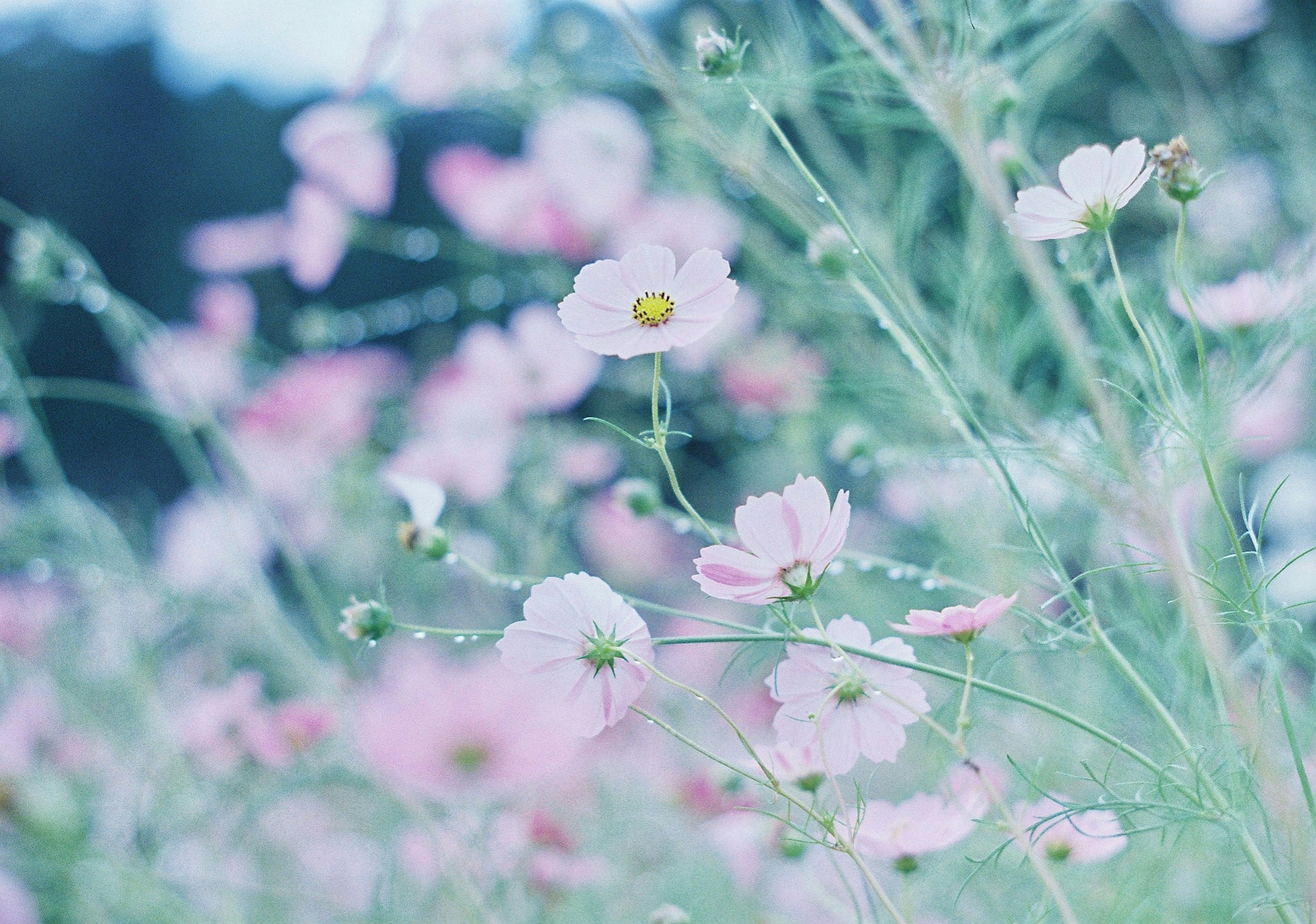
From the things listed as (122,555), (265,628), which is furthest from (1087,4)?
(122,555)

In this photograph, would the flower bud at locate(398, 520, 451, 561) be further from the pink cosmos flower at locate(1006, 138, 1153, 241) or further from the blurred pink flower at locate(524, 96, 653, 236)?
the blurred pink flower at locate(524, 96, 653, 236)

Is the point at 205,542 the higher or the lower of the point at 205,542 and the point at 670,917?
the lower

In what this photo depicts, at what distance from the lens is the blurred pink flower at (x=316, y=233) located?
881 millimetres

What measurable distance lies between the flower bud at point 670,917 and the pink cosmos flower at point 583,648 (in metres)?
0.09

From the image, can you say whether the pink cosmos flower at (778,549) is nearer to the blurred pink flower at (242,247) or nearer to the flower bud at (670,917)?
the flower bud at (670,917)

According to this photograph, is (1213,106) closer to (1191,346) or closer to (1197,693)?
(1191,346)

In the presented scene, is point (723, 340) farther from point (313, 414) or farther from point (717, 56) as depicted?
point (717, 56)

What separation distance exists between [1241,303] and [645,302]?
278 millimetres

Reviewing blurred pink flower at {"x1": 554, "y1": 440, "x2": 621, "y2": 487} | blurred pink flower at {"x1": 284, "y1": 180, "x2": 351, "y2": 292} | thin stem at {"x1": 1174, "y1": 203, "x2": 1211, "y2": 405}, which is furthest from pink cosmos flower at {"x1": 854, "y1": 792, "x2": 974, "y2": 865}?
blurred pink flower at {"x1": 284, "y1": 180, "x2": 351, "y2": 292}

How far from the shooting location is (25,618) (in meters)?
1.01

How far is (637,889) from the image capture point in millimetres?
731

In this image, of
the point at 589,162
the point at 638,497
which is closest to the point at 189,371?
the point at 589,162

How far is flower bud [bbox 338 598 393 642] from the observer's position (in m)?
0.35

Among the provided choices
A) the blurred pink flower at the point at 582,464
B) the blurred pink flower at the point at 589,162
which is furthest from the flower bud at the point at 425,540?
the blurred pink flower at the point at 589,162
